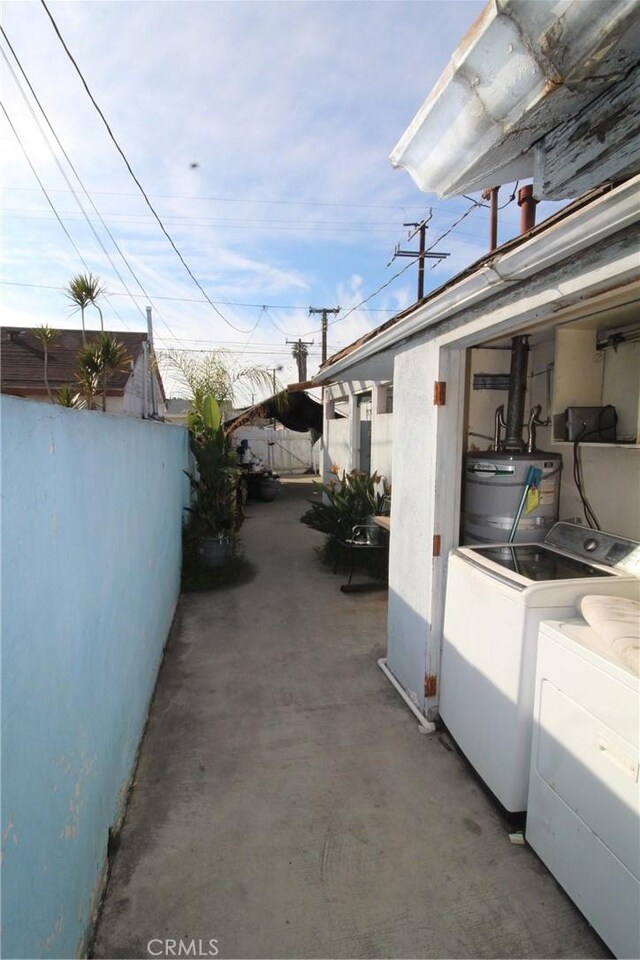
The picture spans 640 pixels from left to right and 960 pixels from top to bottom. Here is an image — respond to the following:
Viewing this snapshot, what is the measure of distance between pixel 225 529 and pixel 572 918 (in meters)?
4.89

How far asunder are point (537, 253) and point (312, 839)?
101 inches

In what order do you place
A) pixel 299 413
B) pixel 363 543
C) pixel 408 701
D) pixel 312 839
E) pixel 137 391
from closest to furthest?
pixel 312 839 < pixel 408 701 < pixel 363 543 < pixel 299 413 < pixel 137 391

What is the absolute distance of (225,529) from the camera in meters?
6.01

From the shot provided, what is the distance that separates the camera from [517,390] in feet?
10.2

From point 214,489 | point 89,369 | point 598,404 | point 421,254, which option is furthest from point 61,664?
point 421,254

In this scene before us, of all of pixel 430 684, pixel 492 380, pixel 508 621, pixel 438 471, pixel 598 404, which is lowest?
pixel 430 684

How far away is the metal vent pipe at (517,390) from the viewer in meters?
3.09

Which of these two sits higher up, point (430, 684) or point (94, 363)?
point (94, 363)

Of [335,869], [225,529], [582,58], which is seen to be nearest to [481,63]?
[582,58]

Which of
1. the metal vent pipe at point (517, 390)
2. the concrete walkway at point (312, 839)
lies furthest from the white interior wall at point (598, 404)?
the concrete walkway at point (312, 839)

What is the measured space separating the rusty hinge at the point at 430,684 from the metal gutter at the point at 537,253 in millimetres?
2125

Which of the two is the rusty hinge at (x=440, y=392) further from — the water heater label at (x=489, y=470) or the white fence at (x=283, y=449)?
the white fence at (x=283, y=449)

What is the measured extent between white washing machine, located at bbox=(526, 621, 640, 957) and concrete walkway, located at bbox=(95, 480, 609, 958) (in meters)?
0.19

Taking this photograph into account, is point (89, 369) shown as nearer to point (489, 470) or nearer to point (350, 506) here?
point (350, 506)
